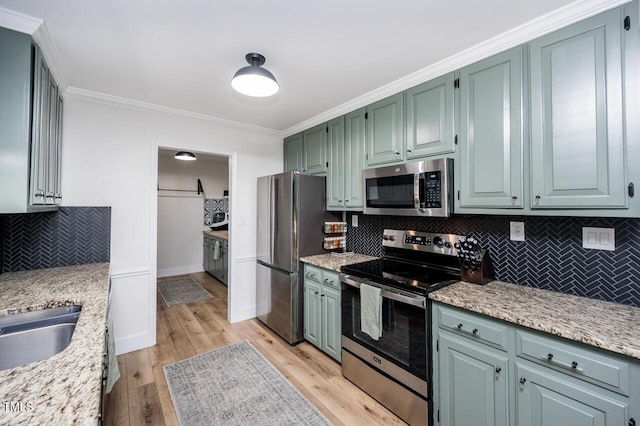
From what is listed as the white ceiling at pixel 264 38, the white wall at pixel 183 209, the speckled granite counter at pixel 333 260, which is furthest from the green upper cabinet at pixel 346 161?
the white wall at pixel 183 209

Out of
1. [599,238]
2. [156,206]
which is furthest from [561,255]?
[156,206]

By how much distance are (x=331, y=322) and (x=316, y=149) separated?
1.83 m

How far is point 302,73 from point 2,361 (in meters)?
2.38

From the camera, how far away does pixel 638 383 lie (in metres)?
1.06

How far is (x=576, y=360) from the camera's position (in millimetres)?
1174

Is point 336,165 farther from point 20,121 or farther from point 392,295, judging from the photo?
point 20,121

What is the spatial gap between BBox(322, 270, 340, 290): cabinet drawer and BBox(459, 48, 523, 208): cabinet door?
46.1 inches

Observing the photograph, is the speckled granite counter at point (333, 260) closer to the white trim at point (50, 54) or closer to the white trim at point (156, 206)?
the white trim at point (156, 206)

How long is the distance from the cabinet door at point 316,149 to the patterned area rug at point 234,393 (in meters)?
2.00

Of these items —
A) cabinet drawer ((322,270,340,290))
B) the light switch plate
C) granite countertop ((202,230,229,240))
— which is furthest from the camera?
granite countertop ((202,230,229,240))

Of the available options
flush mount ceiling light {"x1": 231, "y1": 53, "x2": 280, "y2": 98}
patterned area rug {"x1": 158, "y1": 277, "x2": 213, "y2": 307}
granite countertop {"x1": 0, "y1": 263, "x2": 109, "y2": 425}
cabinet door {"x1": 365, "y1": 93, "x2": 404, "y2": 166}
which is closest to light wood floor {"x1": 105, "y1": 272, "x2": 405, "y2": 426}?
patterned area rug {"x1": 158, "y1": 277, "x2": 213, "y2": 307}

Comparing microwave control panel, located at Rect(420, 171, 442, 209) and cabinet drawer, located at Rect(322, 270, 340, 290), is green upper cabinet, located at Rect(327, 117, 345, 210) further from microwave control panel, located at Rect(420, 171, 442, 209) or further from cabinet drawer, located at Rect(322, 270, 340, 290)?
microwave control panel, located at Rect(420, 171, 442, 209)

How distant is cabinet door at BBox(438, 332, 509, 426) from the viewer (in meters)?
1.41

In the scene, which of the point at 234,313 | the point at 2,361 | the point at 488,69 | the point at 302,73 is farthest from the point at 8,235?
the point at 488,69
